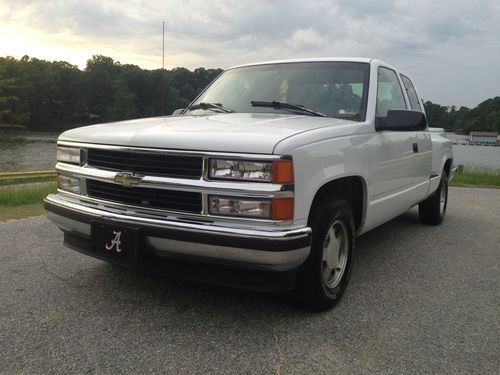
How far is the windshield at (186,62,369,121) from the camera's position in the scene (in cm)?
382

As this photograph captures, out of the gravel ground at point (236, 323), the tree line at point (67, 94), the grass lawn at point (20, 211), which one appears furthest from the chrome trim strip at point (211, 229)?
the tree line at point (67, 94)

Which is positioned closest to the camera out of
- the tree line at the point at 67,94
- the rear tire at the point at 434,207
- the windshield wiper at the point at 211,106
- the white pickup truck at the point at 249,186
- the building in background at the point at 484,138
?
the white pickup truck at the point at 249,186

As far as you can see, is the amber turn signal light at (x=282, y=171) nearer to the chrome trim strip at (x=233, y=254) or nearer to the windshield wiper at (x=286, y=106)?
the chrome trim strip at (x=233, y=254)

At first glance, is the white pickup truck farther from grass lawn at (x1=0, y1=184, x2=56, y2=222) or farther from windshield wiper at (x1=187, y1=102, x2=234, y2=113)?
grass lawn at (x1=0, y1=184, x2=56, y2=222)

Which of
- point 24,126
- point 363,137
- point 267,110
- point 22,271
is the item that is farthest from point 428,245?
point 24,126

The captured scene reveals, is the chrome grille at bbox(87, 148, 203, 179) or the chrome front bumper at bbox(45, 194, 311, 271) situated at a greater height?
the chrome grille at bbox(87, 148, 203, 179)

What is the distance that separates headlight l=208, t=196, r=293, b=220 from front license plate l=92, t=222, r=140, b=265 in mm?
528

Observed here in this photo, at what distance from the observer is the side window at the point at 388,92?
4.11m

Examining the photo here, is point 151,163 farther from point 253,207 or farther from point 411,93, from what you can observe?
point 411,93

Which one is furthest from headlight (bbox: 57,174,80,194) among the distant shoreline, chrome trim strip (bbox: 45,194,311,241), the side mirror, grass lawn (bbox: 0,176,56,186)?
the distant shoreline

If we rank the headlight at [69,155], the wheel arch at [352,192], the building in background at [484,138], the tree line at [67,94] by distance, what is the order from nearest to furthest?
1. the wheel arch at [352,192]
2. the headlight at [69,155]
3. the building in background at [484,138]
4. the tree line at [67,94]

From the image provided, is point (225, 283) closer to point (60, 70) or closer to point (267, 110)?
point (267, 110)

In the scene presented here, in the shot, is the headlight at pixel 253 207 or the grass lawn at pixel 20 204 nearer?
the headlight at pixel 253 207

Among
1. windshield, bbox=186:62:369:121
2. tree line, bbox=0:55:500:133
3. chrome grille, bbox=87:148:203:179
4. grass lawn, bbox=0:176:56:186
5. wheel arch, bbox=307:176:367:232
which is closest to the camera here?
→ chrome grille, bbox=87:148:203:179
